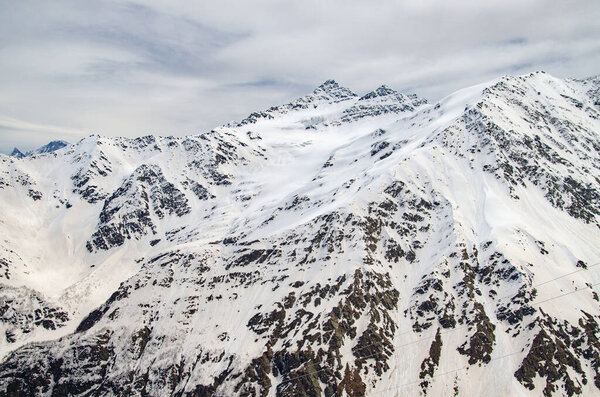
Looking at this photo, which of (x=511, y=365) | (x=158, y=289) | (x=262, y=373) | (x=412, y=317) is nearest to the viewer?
(x=511, y=365)

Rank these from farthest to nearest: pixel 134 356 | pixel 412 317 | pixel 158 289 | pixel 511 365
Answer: pixel 158 289, pixel 134 356, pixel 412 317, pixel 511 365

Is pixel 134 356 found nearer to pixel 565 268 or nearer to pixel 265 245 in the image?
pixel 265 245

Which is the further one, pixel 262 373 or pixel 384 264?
pixel 384 264

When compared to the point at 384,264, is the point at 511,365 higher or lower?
lower

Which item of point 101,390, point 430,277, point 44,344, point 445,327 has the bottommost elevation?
point 101,390

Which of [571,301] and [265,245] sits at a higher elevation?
[265,245]

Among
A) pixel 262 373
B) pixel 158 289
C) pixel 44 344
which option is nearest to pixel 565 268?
pixel 262 373

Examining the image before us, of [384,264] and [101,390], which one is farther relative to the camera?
[384,264]

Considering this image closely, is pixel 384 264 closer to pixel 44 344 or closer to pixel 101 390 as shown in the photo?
pixel 101 390

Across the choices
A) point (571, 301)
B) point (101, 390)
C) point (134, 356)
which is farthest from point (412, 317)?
point (101, 390)
